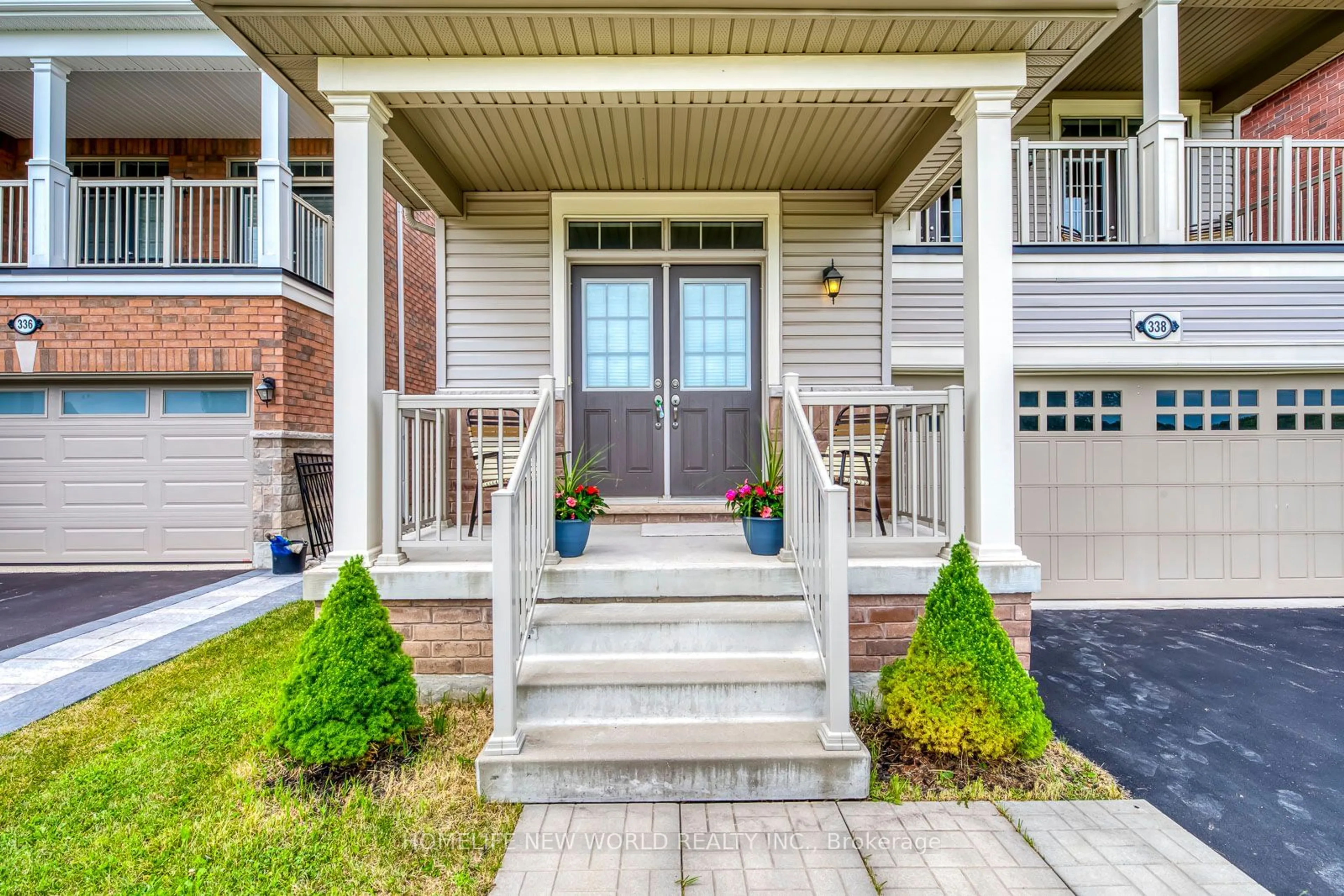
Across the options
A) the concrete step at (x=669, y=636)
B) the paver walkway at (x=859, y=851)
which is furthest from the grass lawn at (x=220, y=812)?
the concrete step at (x=669, y=636)

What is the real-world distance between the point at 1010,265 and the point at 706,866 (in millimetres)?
2823

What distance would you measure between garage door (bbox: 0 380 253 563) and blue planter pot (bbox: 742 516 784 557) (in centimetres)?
555

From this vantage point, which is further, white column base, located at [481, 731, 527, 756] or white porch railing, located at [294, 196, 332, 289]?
white porch railing, located at [294, 196, 332, 289]

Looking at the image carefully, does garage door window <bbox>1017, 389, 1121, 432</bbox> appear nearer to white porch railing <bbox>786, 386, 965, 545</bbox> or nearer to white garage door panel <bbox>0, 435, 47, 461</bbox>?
white porch railing <bbox>786, 386, 965, 545</bbox>

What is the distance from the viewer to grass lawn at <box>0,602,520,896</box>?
2006mm

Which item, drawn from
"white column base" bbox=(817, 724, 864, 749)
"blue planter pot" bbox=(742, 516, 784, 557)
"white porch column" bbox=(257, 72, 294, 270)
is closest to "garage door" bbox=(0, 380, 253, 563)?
"white porch column" bbox=(257, 72, 294, 270)

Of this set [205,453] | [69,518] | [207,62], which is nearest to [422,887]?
[205,453]

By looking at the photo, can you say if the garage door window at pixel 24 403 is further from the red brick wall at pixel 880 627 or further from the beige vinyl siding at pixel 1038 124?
the beige vinyl siding at pixel 1038 124

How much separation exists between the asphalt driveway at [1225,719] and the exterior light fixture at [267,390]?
6762 mm

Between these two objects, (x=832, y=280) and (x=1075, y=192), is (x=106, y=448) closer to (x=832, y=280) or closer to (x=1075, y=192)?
(x=832, y=280)

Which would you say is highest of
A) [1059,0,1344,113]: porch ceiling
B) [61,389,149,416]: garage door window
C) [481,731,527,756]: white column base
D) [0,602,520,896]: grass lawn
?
[1059,0,1344,113]: porch ceiling

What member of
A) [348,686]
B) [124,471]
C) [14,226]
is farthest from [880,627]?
[14,226]

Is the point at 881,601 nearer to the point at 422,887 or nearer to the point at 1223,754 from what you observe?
the point at 1223,754

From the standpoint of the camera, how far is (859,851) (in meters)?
2.12
